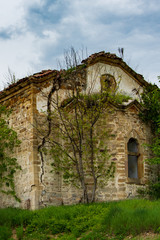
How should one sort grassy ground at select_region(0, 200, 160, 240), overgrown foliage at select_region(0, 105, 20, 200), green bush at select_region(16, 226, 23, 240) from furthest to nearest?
overgrown foliage at select_region(0, 105, 20, 200) < green bush at select_region(16, 226, 23, 240) < grassy ground at select_region(0, 200, 160, 240)

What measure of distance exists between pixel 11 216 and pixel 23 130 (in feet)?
12.5

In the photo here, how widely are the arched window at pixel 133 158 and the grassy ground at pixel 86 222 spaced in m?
2.63

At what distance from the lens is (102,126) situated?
52.4 ft

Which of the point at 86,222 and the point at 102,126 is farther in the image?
the point at 102,126

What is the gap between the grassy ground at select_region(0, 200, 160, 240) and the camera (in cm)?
1129

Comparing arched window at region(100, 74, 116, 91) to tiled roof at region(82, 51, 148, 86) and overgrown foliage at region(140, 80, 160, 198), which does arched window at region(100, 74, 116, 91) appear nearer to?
tiled roof at region(82, 51, 148, 86)

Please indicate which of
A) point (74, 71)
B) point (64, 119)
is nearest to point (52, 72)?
point (74, 71)

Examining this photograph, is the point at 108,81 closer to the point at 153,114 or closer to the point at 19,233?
the point at 153,114

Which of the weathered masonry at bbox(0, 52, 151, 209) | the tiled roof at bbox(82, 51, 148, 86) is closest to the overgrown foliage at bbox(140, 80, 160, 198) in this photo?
the weathered masonry at bbox(0, 52, 151, 209)

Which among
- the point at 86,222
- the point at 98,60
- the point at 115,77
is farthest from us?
the point at 115,77

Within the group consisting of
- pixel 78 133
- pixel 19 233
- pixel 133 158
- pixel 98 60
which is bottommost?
pixel 19 233

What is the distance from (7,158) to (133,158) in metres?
5.25

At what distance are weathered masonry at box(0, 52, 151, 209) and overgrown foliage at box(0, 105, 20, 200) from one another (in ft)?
0.85

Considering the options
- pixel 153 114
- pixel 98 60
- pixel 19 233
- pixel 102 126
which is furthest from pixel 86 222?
pixel 98 60
